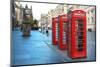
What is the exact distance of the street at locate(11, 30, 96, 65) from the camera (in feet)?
6.23

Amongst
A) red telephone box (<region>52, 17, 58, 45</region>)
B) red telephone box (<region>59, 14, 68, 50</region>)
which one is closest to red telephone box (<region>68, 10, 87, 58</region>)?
red telephone box (<region>59, 14, 68, 50</region>)

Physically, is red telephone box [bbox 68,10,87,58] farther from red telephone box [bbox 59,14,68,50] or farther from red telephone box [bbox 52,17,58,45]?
red telephone box [bbox 52,17,58,45]

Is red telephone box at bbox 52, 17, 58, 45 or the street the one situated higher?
red telephone box at bbox 52, 17, 58, 45

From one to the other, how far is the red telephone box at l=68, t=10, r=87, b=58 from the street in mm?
106

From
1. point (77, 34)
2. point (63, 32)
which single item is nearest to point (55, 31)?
point (63, 32)

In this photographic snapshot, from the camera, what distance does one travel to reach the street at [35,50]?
190cm

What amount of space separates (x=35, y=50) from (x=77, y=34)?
0.56 m

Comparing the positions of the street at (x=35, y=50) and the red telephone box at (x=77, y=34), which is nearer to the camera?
the street at (x=35, y=50)

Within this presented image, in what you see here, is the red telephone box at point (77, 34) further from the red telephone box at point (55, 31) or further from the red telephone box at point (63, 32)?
the red telephone box at point (55, 31)

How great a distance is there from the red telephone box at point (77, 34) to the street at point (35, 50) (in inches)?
4.2

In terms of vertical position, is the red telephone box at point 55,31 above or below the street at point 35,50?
above

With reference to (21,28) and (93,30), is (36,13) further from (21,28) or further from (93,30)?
(93,30)

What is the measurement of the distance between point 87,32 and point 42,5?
2.17 feet

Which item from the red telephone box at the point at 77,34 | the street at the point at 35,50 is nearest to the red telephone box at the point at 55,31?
the street at the point at 35,50
